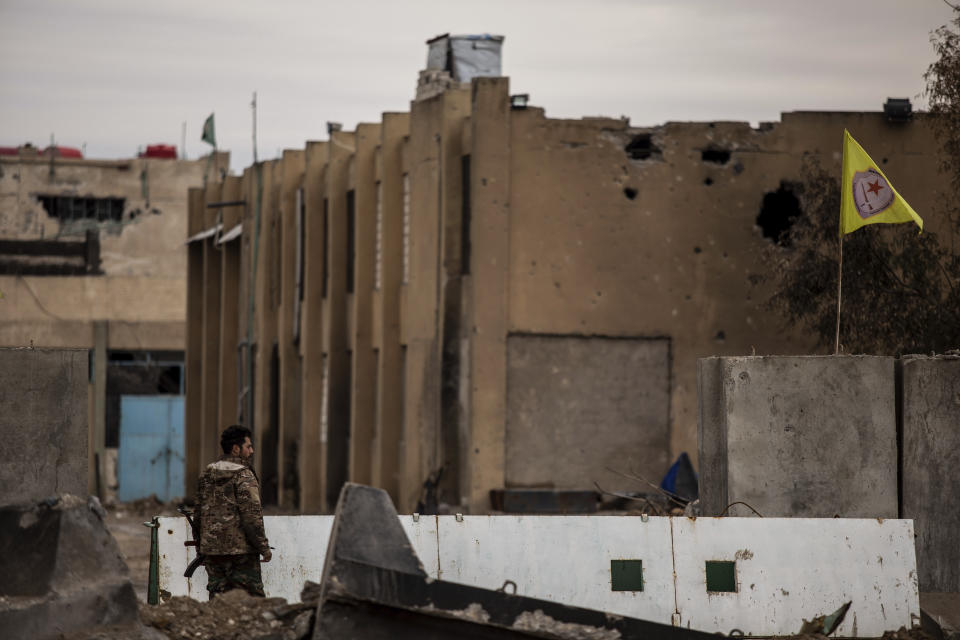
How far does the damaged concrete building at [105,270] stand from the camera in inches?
1788

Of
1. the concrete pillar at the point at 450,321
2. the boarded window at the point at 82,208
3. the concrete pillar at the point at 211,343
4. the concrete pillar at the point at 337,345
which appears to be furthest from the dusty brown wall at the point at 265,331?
the boarded window at the point at 82,208

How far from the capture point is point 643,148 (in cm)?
2073

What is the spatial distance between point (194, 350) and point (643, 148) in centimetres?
2069

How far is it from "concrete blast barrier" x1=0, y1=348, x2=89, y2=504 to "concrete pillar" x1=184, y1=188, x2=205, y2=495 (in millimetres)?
27235

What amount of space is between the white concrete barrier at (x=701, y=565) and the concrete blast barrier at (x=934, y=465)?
1.21m

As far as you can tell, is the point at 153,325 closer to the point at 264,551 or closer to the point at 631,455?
the point at 631,455

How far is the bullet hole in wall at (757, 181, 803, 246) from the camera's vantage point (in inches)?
829

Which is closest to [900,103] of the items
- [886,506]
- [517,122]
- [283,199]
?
[517,122]

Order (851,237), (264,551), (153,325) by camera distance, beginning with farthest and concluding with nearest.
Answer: (153,325) → (851,237) → (264,551)

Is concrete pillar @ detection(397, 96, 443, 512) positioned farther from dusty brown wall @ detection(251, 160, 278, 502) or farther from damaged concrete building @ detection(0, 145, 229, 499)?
damaged concrete building @ detection(0, 145, 229, 499)

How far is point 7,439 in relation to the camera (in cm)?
1031

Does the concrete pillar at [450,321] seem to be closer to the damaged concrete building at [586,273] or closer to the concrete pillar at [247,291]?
the damaged concrete building at [586,273]

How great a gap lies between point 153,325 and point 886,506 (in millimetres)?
36574

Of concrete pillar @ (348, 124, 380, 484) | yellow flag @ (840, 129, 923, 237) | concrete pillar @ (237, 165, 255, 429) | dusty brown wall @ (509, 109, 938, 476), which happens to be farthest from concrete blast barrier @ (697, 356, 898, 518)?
concrete pillar @ (237, 165, 255, 429)
